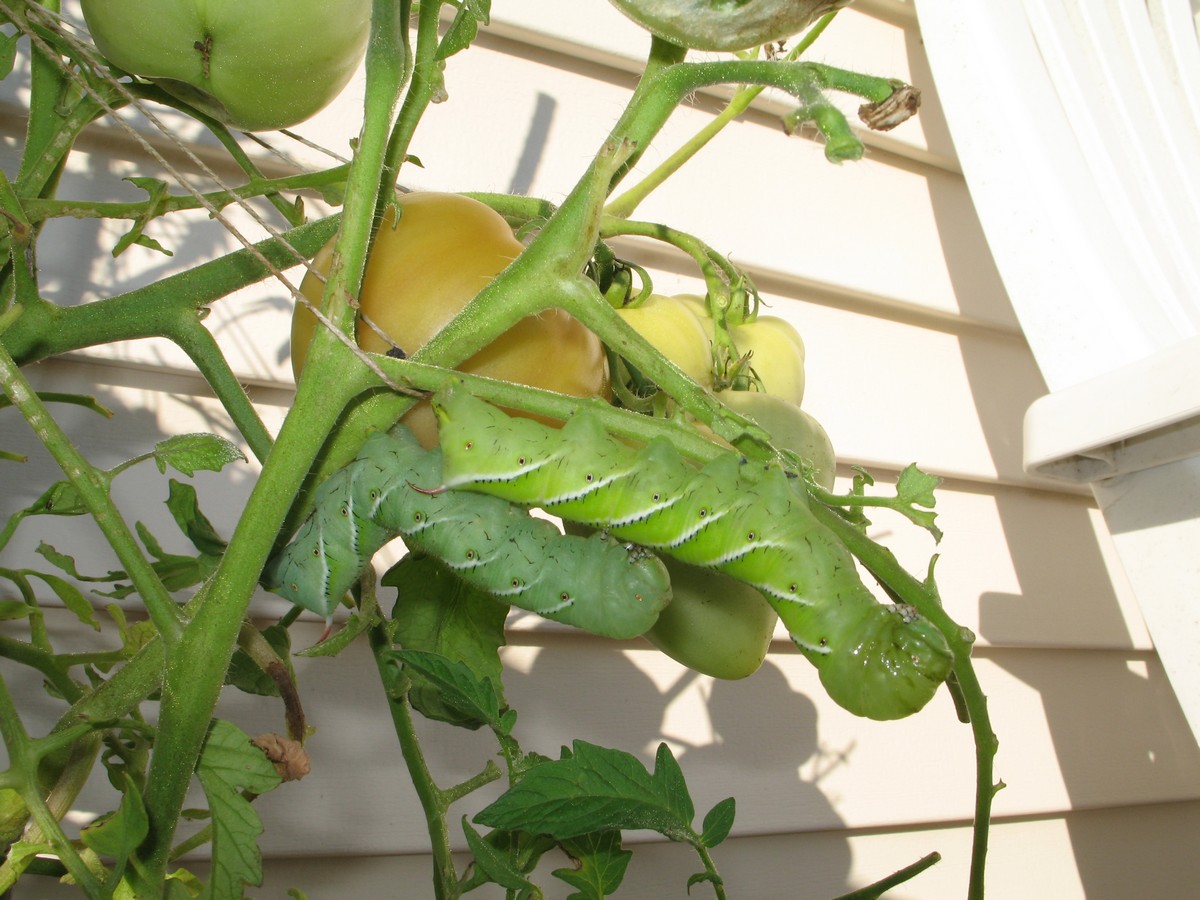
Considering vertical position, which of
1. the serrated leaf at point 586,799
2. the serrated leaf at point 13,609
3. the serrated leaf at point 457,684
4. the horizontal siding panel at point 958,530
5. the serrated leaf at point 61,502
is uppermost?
the horizontal siding panel at point 958,530

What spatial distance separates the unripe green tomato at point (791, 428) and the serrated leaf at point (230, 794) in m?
0.27

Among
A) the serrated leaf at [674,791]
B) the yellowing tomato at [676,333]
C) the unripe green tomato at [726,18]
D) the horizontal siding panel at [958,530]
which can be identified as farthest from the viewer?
the horizontal siding panel at [958,530]

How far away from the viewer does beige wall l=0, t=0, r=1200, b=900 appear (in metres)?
0.93

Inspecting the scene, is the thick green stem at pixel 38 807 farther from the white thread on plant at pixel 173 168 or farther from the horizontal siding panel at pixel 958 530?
the horizontal siding panel at pixel 958 530

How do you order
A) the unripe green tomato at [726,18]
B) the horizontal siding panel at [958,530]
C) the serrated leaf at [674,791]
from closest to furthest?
1. the unripe green tomato at [726,18]
2. the serrated leaf at [674,791]
3. the horizontal siding panel at [958,530]

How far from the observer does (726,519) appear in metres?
0.37

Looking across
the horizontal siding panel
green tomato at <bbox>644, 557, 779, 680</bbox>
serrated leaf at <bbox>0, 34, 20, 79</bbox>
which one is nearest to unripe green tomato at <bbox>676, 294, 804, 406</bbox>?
green tomato at <bbox>644, 557, 779, 680</bbox>

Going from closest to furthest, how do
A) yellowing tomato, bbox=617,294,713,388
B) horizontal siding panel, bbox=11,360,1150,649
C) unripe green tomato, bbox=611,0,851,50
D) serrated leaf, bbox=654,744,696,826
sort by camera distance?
unripe green tomato, bbox=611,0,851,50, serrated leaf, bbox=654,744,696,826, yellowing tomato, bbox=617,294,713,388, horizontal siding panel, bbox=11,360,1150,649

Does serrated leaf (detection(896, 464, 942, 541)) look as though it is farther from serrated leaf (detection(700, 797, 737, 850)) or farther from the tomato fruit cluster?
serrated leaf (detection(700, 797, 737, 850))

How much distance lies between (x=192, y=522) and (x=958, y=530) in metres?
1.25

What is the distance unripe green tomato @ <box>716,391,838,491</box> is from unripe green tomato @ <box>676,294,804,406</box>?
105mm

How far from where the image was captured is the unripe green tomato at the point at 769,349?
23.8 inches

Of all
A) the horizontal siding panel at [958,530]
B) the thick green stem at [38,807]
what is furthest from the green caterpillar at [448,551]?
the horizontal siding panel at [958,530]

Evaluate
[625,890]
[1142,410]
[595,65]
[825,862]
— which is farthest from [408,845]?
[595,65]
